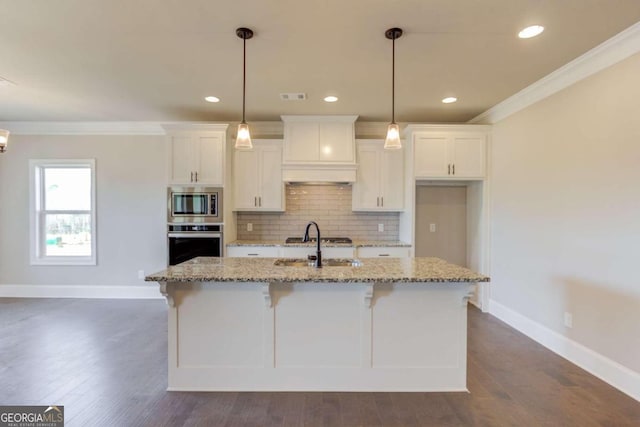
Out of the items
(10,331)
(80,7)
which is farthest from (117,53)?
(10,331)

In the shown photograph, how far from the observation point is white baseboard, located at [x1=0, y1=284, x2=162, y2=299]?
4727mm

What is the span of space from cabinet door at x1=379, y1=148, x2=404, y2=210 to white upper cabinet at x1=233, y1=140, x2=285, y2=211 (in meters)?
1.44

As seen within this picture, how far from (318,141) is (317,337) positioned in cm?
272

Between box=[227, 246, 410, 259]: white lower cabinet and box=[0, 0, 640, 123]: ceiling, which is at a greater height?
box=[0, 0, 640, 123]: ceiling

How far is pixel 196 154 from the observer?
13.6 ft

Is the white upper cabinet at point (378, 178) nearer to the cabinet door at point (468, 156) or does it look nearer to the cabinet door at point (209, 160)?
the cabinet door at point (468, 156)

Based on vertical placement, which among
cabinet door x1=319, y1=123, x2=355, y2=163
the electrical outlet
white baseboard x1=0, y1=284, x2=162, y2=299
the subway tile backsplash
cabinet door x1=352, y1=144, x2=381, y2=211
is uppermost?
cabinet door x1=319, y1=123, x2=355, y2=163

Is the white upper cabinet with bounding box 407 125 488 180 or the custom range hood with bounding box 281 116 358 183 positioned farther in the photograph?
the custom range hood with bounding box 281 116 358 183

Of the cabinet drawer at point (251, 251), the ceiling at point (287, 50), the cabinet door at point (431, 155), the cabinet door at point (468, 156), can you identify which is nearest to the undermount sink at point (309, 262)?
the cabinet drawer at point (251, 251)

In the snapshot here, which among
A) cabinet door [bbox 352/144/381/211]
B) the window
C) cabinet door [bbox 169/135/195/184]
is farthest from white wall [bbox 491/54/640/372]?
the window

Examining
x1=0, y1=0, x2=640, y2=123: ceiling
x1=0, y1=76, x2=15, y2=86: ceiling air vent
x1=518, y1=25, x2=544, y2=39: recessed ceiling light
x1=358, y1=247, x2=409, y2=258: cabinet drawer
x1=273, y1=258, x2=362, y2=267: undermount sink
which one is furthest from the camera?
x1=358, y1=247, x2=409, y2=258: cabinet drawer

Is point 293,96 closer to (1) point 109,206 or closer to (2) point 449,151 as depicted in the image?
(2) point 449,151

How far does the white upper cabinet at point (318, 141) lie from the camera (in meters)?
4.25

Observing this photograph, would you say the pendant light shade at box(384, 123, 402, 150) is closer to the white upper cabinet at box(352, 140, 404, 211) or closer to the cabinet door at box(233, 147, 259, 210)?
the white upper cabinet at box(352, 140, 404, 211)
